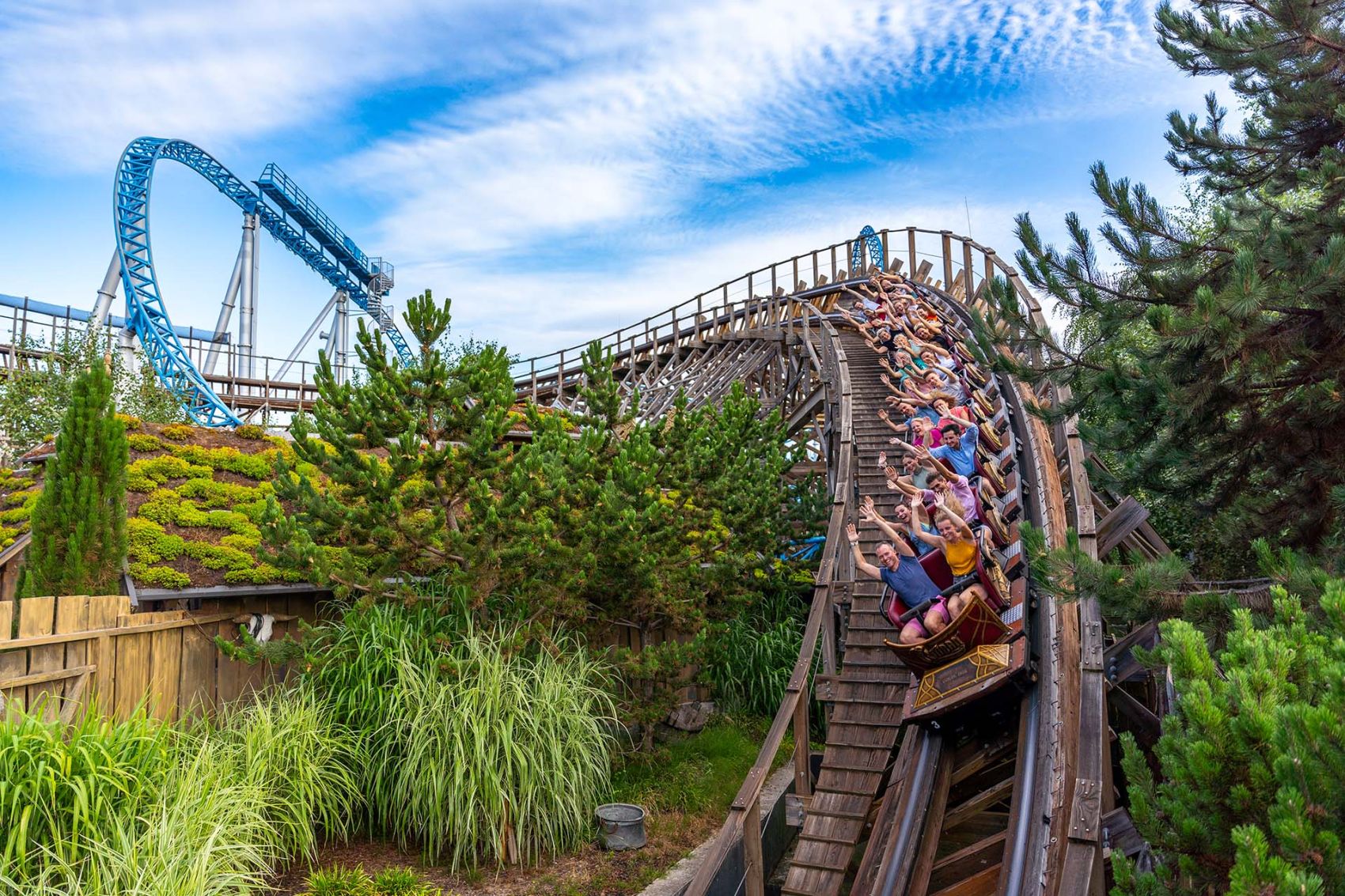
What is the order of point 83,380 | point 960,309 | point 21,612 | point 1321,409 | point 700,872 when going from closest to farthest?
point 1321,409 < point 700,872 < point 21,612 < point 83,380 < point 960,309

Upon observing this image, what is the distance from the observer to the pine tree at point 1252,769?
2549 millimetres

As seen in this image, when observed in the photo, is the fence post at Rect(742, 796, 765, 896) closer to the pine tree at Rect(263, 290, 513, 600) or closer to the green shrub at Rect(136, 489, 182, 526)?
the pine tree at Rect(263, 290, 513, 600)

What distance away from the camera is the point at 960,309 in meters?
15.3

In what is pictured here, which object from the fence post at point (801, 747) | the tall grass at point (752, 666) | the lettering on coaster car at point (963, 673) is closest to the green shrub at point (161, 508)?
the tall grass at point (752, 666)

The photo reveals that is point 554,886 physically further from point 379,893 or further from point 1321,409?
point 1321,409

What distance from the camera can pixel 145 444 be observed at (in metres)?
9.96

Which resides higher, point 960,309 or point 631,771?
point 960,309

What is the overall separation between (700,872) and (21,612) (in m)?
5.10

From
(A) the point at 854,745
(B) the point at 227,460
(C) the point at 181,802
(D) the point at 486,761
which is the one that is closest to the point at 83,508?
(B) the point at 227,460

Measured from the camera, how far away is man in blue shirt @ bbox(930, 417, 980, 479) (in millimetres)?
8711

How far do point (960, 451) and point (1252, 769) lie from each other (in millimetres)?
6108

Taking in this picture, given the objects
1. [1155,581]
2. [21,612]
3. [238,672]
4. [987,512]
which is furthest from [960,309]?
[21,612]

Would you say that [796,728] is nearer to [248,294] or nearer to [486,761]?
[486,761]

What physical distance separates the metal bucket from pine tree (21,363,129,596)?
474 cm
